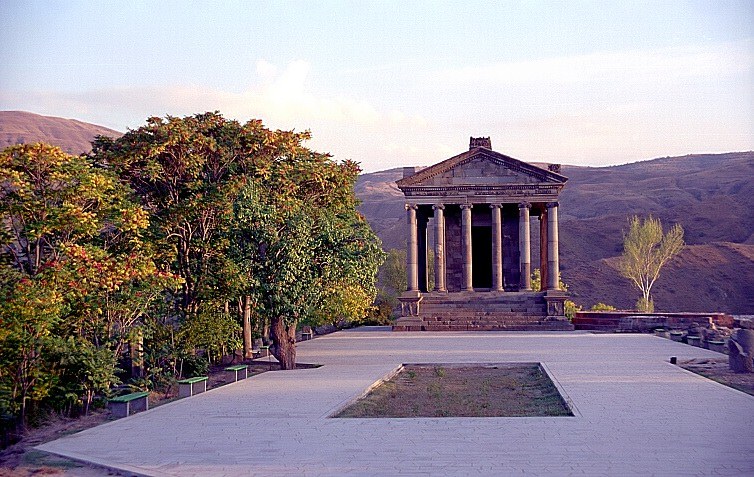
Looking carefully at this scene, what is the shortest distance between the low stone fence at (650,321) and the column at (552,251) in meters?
2.75

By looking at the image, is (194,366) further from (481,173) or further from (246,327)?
(481,173)

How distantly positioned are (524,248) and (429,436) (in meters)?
30.8

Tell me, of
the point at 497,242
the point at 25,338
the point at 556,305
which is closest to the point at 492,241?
the point at 497,242

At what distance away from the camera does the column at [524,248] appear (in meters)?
41.5

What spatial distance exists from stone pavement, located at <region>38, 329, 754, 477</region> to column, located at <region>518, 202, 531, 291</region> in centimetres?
2180

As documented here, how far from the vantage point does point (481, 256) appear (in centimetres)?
4712

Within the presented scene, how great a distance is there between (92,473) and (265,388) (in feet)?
26.9

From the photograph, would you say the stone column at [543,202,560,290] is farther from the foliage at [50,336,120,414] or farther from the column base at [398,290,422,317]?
the foliage at [50,336,120,414]

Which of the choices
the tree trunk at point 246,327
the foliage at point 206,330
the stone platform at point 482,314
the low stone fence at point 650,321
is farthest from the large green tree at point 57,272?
the low stone fence at point 650,321

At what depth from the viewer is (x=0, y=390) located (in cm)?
1413

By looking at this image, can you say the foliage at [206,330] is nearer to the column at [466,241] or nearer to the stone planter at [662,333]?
the stone planter at [662,333]

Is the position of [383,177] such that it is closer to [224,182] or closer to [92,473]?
[224,182]

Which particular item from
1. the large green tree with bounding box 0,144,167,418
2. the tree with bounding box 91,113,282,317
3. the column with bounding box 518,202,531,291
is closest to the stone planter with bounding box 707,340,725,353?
the tree with bounding box 91,113,282,317

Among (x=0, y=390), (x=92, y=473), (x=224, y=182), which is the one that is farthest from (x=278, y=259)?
(x=92, y=473)
